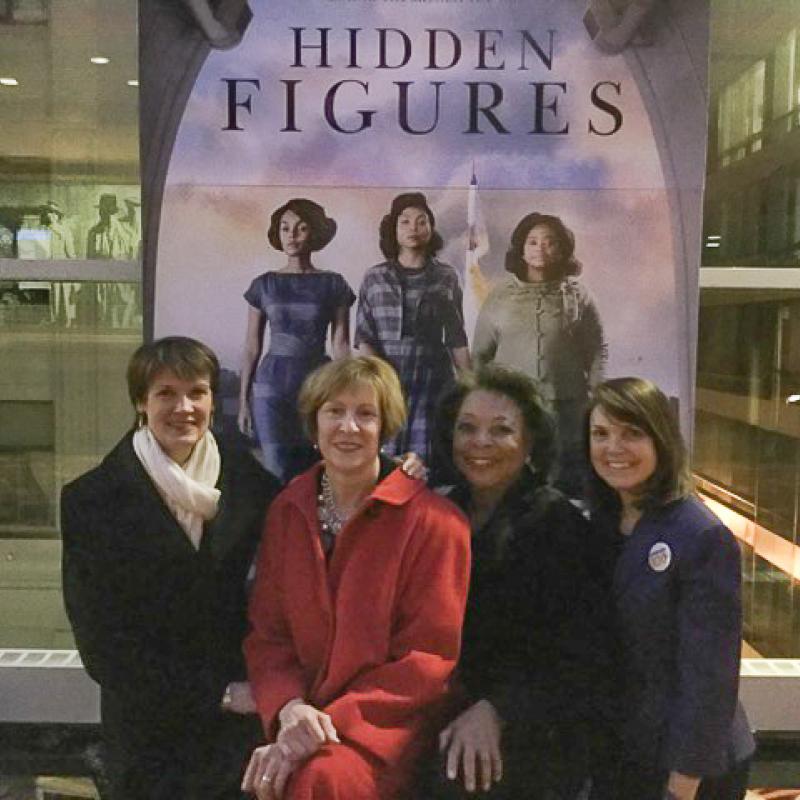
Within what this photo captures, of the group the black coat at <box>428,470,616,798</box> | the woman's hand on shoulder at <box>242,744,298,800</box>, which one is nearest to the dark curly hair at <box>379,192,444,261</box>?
the black coat at <box>428,470,616,798</box>

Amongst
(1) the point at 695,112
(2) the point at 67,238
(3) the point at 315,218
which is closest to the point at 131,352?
(2) the point at 67,238

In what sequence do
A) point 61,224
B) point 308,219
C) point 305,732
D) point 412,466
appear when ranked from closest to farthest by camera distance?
point 305,732 < point 412,466 < point 308,219 < point 61,224

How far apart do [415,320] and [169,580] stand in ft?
2.84

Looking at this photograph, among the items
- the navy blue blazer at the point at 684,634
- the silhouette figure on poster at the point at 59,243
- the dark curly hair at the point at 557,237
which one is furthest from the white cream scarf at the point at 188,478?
the navy blue blazer at the point at 684,634

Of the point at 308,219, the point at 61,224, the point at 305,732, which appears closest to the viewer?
the point at 305,732

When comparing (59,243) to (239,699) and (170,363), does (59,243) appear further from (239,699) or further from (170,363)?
(239,699)

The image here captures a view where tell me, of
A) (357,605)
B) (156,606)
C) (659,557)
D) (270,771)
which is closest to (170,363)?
(156,606)

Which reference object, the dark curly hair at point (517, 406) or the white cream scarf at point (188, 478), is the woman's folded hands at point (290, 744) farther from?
the dark curly hair at point (517, 406)

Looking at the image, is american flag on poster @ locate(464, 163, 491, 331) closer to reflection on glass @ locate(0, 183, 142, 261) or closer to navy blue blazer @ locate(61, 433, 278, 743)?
navy blue blazer @ locate(61, 433, 278, 743)

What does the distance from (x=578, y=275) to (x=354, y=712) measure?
3.79ft

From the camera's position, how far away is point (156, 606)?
231 centimetres

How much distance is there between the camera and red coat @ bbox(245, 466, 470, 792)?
213 cm

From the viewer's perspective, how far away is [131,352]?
2645mm

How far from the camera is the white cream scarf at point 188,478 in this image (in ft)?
7.32
